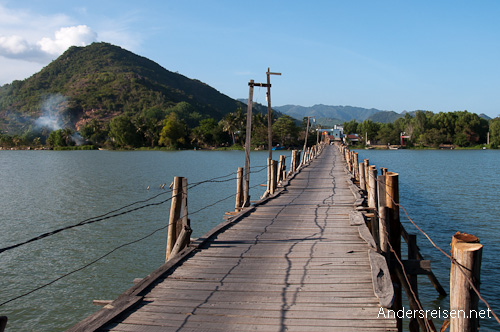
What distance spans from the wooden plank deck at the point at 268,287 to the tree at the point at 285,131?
10550 cm

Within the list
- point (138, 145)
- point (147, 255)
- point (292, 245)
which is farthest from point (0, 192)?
point (138, 145)

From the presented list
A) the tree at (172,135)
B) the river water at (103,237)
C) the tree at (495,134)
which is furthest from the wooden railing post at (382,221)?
the tree at (495,134)

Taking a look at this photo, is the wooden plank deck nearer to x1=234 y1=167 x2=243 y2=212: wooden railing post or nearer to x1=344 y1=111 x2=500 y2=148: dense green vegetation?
x1=234 y1=167 x2=243 y2=212: wooden railing post

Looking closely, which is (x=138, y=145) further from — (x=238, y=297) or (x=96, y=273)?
(x=238, y=297)

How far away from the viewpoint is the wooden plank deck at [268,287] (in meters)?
4.30

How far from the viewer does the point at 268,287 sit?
211 inches

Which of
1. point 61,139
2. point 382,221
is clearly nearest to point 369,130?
point 61,139

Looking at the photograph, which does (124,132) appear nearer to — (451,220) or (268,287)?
(451,220)

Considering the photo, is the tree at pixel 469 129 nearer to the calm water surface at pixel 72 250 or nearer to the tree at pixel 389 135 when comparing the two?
the tree at pixel 389 135

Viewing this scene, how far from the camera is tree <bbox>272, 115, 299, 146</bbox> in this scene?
11388 cm

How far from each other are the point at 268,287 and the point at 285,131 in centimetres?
10918

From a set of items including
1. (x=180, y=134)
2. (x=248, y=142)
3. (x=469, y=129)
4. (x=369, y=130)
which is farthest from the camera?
(x=369, y=130)

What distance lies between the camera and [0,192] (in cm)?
2975

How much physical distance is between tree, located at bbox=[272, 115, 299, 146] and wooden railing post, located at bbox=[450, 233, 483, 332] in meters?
111
